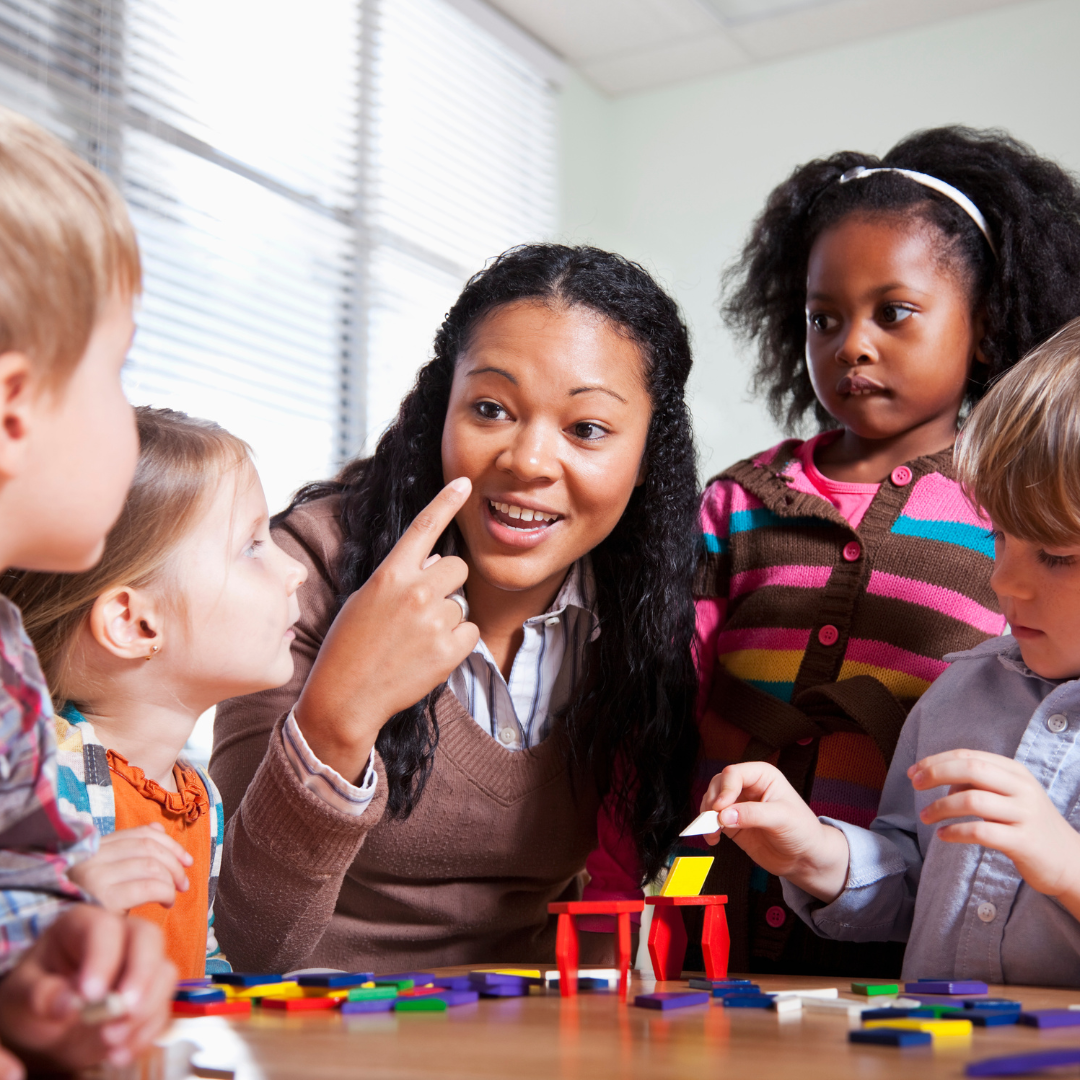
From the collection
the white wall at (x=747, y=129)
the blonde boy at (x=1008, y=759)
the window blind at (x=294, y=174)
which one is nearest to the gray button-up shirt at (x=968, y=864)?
the blonde boy at (x=1008, y=759)

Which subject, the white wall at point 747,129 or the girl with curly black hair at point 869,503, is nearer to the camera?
the girl with curly black hair at point 869,503

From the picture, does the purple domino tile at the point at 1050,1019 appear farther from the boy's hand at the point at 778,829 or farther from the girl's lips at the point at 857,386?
the girl's lips at the point at 857,386

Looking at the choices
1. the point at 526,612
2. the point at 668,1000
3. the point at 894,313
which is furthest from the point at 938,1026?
the point at 894,313

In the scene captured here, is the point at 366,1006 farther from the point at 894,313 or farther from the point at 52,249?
the point at 894,313

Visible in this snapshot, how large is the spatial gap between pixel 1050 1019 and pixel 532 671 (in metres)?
0.74

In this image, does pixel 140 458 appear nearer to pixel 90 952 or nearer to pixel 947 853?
pixel 90 952

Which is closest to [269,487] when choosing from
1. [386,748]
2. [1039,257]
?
[386,748]

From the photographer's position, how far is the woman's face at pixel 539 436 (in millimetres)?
1216

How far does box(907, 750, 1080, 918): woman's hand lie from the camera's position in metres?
0.84

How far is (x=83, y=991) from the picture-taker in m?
0.48

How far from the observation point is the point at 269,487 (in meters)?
2.65

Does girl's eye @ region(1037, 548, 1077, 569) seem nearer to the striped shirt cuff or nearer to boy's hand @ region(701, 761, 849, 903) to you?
boy's hand @ region(701, 761, 849, 903)

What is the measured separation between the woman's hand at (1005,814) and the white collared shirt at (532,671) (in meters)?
0.53

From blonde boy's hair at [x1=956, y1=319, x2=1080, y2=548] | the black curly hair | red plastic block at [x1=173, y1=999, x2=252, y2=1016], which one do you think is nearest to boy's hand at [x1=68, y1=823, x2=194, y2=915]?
red plastic block at [x1=173, y1=999, x2=252, y2=1016]
